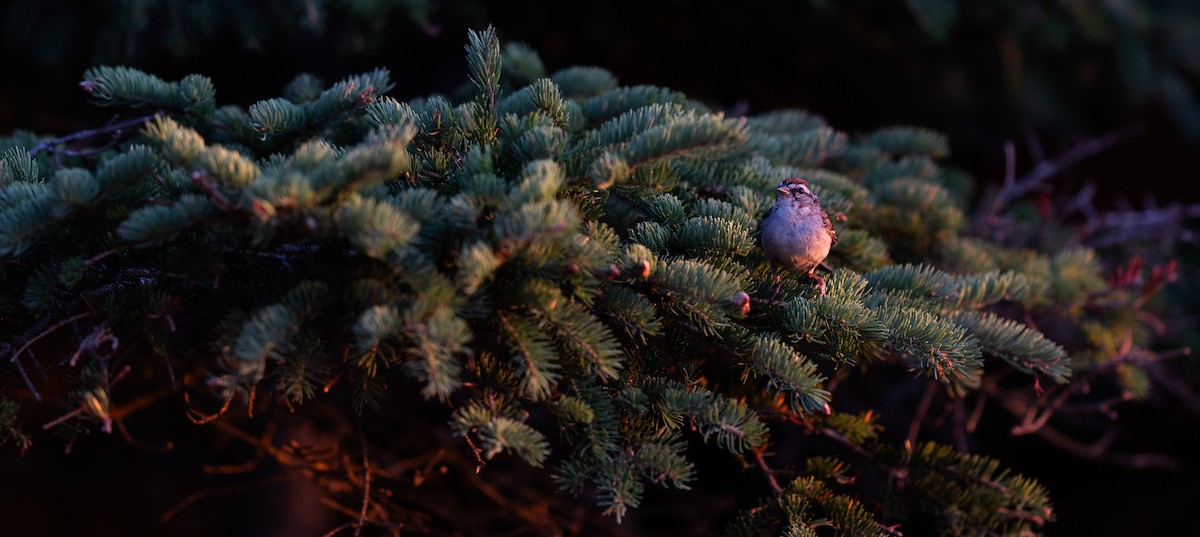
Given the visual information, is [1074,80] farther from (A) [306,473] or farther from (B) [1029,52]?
(A) [306,473]

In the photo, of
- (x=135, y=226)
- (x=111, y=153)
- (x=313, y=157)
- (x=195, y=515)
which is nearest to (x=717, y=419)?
(x=313, y=157)

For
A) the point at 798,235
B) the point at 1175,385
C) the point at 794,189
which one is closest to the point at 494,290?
the point at 798,235

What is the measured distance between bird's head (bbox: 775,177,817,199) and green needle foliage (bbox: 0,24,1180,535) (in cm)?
8

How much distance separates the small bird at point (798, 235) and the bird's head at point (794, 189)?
1.7 inches

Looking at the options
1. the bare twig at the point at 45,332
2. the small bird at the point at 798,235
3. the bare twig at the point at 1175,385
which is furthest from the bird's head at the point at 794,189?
the bare twig at the point at 1175,385

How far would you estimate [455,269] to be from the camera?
149cm

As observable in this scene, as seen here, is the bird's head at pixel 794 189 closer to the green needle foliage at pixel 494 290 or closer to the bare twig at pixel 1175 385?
the green needle foliage at pixel 494 290

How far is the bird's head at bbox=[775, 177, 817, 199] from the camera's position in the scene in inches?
80.4

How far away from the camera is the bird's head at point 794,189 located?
204 cm

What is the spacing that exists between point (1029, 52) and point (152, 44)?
12.4 feet

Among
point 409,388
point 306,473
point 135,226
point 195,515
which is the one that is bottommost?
point 195,515

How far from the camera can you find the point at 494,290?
150 centimetres

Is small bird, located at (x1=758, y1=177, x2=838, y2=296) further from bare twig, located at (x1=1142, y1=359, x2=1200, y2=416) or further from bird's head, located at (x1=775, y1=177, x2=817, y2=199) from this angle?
bare twig, located at (x1=1142, y1=359, x2=1200, y2=416)

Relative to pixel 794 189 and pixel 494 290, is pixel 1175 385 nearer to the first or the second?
pixel 794 189
